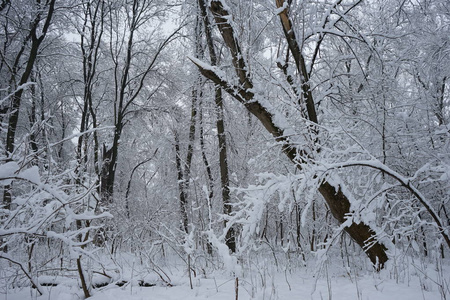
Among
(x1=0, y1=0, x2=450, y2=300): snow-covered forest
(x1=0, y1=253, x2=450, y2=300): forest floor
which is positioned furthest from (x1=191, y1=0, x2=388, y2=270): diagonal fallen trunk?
(x1=0, y1=253, x2=450, y2=300): forest floor

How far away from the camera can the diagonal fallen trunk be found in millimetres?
3635

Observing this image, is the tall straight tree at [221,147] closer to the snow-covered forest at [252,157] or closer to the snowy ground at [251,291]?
the snow-covered forest at [252,157]

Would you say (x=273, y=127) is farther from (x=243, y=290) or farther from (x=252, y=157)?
(x=252, y=157)

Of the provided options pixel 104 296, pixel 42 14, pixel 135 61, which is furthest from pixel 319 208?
pixel 42 14

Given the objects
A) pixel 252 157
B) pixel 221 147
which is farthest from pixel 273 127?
pixel 221 147

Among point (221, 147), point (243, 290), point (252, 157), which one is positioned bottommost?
point (243, 290)

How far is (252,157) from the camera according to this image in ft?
24.8

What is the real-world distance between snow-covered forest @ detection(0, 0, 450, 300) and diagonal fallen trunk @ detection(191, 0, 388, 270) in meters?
0.02

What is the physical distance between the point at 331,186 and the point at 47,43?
1155cm

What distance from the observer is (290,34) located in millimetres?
4125

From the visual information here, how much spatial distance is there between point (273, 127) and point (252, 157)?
141 inches

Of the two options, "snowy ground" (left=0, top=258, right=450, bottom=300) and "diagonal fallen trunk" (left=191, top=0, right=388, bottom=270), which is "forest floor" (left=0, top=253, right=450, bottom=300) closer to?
"snowy ground" (left=0, top=258, right=450, bottom=300)

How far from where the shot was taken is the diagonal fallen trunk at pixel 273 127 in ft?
11.9

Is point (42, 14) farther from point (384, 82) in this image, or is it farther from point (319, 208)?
point (319, 208)
